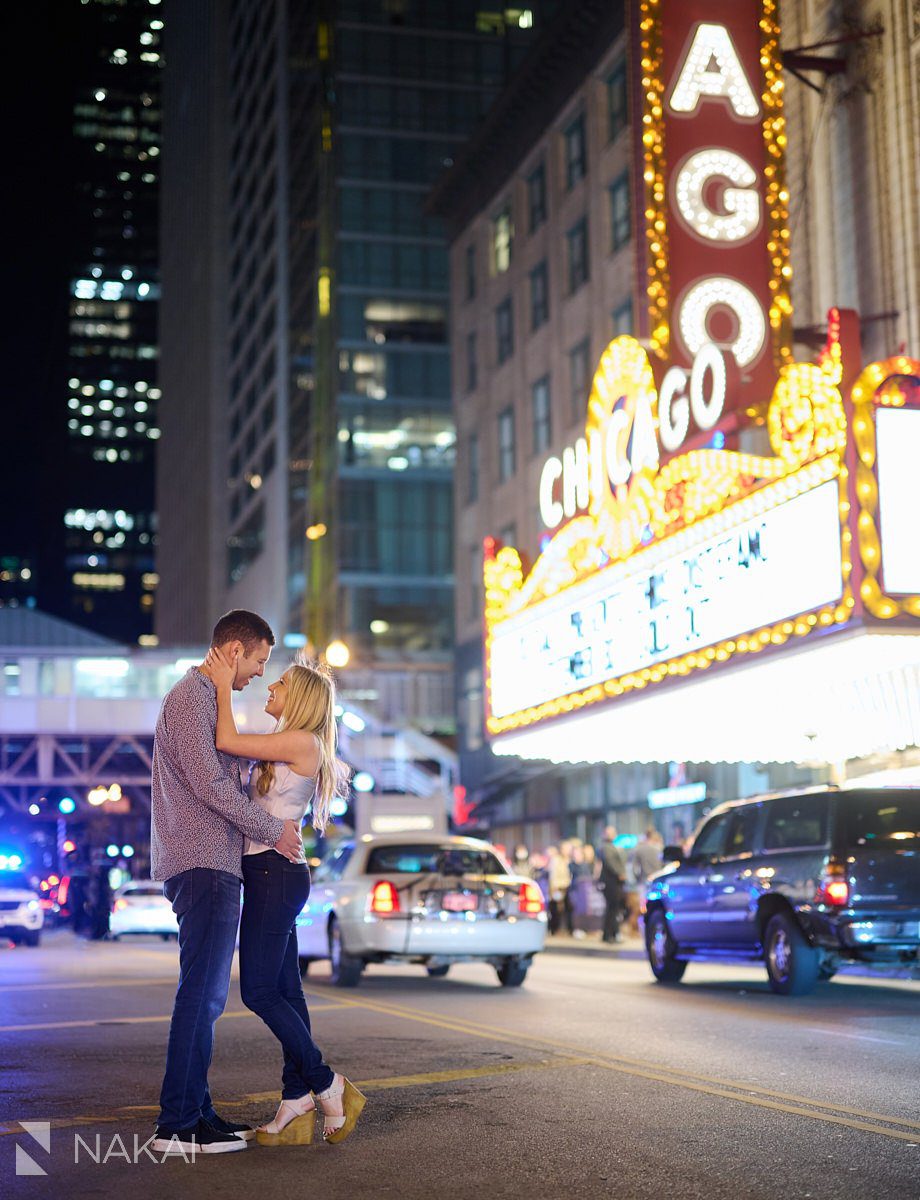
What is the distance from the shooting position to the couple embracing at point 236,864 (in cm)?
624

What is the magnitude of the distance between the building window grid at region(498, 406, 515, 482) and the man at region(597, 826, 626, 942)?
2000 centimetres

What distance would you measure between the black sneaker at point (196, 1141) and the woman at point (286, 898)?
0.63ft

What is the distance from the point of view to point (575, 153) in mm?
42281

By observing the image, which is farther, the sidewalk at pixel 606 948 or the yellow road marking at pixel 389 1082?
the sidewalk at pixel 606 948

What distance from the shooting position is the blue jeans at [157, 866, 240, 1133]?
616 centimetres

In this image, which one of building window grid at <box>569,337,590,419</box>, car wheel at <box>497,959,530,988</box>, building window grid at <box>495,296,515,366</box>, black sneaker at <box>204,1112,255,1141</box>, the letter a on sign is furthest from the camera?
building window grid at <box>495,296,515,366</box>

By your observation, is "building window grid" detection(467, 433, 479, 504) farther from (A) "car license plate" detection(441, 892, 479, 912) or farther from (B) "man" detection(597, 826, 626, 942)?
(A) "car license plate" detection(441, 892, 479, 912)

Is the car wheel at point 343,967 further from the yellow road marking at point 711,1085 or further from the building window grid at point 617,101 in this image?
the building window grid at point 617,101

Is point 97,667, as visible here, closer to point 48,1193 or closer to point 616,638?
point 616,638

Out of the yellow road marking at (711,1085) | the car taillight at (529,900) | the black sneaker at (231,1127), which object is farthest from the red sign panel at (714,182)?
the black sneaker at (231,1127)

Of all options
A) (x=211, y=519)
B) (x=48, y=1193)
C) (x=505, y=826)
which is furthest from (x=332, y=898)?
(x=211, y=519)

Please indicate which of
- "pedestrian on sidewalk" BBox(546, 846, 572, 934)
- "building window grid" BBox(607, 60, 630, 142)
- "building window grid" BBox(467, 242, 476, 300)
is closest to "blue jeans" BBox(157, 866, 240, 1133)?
"pedestrian on sidewalk" BBox(546, 846, 572, 934)

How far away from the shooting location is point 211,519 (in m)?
107

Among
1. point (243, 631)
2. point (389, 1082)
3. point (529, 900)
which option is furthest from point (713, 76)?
point (243, 631)
